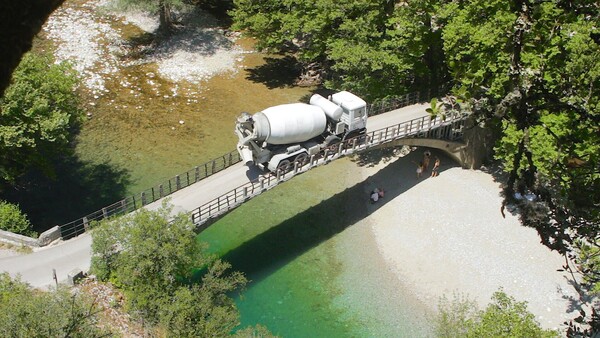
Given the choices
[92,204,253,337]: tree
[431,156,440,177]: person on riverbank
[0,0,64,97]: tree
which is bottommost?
[431,156,440,177]: person on riverbank

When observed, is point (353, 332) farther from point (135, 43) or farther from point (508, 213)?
point (135, 43)

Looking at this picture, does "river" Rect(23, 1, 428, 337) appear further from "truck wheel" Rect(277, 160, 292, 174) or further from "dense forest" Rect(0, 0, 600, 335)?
"truck wheel" Rect(277, 160, 292, 174)

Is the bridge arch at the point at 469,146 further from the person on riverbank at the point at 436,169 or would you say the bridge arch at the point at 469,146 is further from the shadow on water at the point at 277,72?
the shadow on water at the point at 277,72

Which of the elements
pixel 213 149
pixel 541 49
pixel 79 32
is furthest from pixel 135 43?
pixel 541 49

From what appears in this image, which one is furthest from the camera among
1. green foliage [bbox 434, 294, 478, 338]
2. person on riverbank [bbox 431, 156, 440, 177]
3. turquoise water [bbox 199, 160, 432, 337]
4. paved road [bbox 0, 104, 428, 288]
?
person on riverbank [bbox 431, 156, 440, 177]

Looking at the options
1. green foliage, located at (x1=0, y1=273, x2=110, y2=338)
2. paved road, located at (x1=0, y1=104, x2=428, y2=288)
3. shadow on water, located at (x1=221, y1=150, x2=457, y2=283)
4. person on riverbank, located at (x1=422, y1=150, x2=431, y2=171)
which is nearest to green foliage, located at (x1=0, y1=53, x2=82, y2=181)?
paved road, located at (x1=0, y1=104, x2=428, y2=288)

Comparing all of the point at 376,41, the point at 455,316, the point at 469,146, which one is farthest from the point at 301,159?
the point at 469,146
